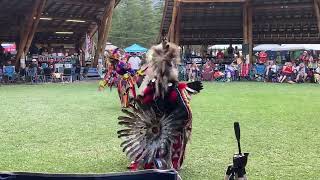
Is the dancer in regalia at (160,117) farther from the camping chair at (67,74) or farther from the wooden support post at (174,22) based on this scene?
the wooden support post at (174,22)

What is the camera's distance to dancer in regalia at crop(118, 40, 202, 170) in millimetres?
5488

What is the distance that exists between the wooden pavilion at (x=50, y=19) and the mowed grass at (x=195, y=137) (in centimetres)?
1119

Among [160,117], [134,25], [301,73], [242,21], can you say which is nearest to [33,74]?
[242,21]

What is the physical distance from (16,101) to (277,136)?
8.55 meters

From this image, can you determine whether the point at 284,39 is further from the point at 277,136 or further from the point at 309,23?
the point at 277,136

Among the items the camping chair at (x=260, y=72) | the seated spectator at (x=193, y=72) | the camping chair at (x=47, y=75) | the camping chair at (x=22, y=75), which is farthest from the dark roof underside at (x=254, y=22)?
the camping chair at (x=22, y=75)

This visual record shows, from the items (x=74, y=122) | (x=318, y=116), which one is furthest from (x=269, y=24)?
(x=74, y=122)

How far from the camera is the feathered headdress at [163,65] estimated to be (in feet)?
18.0

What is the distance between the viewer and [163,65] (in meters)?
5.52

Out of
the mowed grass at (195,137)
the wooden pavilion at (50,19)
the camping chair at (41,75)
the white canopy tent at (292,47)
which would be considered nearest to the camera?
the mowed grass at (195,137)

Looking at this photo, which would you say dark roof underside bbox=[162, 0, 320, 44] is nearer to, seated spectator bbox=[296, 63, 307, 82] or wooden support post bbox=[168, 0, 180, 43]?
wooden support post bbox=[168, 0, 180, 43]

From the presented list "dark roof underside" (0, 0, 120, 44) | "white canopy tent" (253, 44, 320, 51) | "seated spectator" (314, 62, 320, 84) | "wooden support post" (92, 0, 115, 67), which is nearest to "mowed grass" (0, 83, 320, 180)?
"seated spectator" (314, 62, 320, 84)

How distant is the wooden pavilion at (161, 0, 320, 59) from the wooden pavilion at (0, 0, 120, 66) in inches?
137

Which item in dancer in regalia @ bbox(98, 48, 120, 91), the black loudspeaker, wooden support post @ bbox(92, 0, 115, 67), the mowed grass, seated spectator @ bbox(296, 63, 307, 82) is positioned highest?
wooden support post @ bbox(92, 0, 115, 67)
